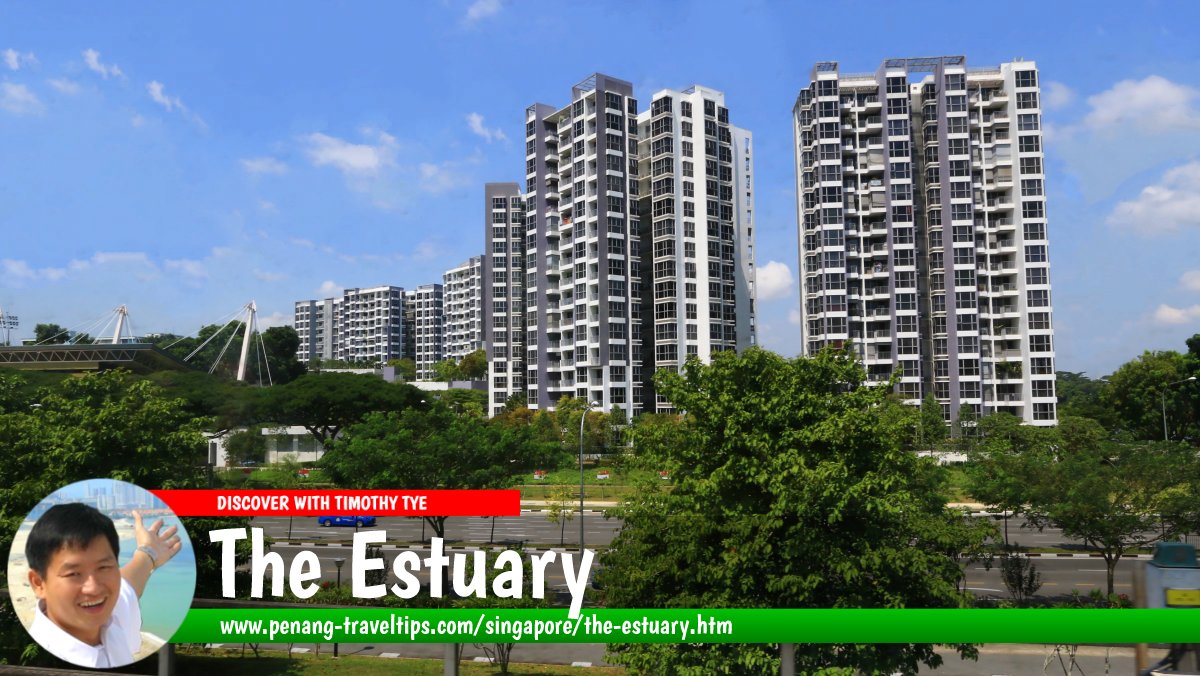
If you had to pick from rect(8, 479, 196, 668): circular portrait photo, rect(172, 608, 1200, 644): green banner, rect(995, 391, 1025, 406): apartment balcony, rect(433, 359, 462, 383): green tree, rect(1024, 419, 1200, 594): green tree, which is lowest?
rect(1024, 419, 1200, 594): green tree

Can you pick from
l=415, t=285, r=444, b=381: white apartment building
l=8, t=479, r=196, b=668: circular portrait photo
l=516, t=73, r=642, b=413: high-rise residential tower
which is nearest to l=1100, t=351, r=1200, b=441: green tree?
l=516, t=73, r=642, b=413: high-rise residential tower

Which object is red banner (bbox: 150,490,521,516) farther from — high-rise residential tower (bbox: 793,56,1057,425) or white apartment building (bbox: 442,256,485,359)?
white apartment building (bbox: 442,256,485,359)

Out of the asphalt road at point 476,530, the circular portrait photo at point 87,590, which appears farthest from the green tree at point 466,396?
the circular portrait photo at point 87,590

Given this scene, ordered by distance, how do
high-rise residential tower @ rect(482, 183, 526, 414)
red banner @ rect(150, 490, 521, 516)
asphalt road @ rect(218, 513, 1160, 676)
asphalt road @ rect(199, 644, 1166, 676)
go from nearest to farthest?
red banner @ rect(150, 490, 521, 516) < asphalt road @ rect(199, 644, 1166, 676) < asphalt road @ rect(218, 513, 1160, 676) < high-rise residential tower @ rect(482, 183, 526, 414)

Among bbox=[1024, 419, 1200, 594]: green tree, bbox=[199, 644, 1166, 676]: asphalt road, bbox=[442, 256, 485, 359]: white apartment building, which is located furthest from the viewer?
bbox=[442, 256, 485, 359]: white apartment building

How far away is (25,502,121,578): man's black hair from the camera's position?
21.4 feet

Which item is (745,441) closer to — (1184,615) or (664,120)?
(1184,615)

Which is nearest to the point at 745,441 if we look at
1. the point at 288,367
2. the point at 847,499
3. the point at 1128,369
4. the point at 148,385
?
the point at 847,499

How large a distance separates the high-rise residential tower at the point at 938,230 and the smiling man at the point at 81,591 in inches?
2766

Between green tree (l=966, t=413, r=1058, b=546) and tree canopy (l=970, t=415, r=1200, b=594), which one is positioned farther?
green tree (l=966, t=413, r=1058, b=546)

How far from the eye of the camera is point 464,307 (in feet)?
509

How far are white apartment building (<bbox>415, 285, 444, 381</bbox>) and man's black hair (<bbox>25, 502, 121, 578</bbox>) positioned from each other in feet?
601

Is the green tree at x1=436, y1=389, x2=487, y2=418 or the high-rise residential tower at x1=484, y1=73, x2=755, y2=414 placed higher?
the high-rise residential tower at x1=484, y1=73, x2=755, y2=414

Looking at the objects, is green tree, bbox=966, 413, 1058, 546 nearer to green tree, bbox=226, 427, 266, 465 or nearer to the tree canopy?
the tree canopy
